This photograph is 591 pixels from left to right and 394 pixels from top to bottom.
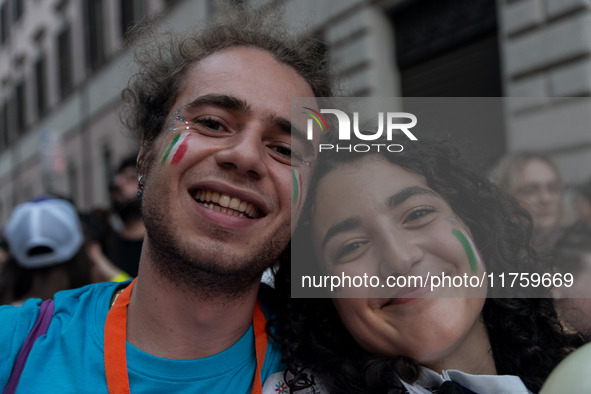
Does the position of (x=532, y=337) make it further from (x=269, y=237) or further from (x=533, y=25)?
(x=533, y=25)

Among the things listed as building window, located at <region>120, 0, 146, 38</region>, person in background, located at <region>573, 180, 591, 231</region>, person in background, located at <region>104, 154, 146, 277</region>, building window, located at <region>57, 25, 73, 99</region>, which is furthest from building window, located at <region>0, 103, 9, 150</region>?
person in background, located at <region>573, 180, 591, 231</region>

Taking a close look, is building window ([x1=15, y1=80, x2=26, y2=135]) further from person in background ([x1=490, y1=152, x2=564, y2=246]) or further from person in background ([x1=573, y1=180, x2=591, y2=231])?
person in background ([x1=490, y1=152, x2=564, y2=246])

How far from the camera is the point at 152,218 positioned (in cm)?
172

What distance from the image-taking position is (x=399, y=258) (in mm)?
1478

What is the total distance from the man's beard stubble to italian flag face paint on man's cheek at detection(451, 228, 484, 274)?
52 cm

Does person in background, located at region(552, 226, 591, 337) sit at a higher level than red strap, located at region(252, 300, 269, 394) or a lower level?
higher

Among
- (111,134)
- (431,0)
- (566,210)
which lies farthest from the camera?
(111,134)

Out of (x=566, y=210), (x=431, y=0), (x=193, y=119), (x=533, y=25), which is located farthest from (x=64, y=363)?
(x=431, y=0)

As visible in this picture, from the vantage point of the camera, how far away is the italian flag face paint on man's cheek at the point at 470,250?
5.17 feet

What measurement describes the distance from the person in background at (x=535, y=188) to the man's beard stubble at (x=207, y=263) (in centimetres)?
84

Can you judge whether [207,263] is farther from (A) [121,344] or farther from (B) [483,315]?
(B) [483,315]

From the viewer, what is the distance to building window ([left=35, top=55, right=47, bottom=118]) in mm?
19261

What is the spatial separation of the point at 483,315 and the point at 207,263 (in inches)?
33.3

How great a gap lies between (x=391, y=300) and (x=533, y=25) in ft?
13.1
